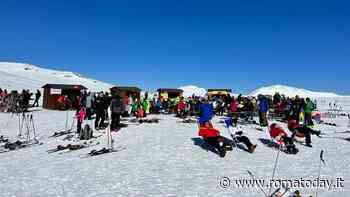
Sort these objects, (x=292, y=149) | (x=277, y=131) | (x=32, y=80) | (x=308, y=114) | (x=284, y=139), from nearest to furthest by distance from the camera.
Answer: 1. (x=292, y=149)
2. (x=284, y=139)
3. (x=277, y=131)
4. (x=308, y=114)
5. (x=32, y=80)

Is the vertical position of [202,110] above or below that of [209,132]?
above

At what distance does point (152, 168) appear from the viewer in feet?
35.6

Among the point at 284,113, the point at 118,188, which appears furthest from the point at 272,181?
the point at 284,113

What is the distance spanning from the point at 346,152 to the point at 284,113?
434 inches

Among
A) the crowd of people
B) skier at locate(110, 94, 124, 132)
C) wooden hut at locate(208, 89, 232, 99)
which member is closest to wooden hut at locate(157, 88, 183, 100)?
wooden hut at locate(208, 89, 232, 99)

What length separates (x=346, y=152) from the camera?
13.6 metres

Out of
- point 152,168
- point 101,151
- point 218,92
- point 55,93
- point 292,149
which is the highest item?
point 218,92

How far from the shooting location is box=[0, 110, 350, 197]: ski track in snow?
877 centimetres

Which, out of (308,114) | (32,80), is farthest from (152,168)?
(32,80)

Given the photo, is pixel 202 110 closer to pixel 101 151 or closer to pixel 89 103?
pixel 101 151

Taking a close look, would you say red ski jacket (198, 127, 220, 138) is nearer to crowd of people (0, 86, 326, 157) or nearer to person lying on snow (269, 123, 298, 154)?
crowd of people (0, 86, 326, 157)

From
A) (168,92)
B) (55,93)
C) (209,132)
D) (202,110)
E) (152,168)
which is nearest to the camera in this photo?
(152,168)

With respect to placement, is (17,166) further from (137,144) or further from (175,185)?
(175,185)

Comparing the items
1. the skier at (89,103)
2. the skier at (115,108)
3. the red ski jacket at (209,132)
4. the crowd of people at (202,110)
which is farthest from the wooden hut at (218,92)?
the red ski jacket at (209,132)
